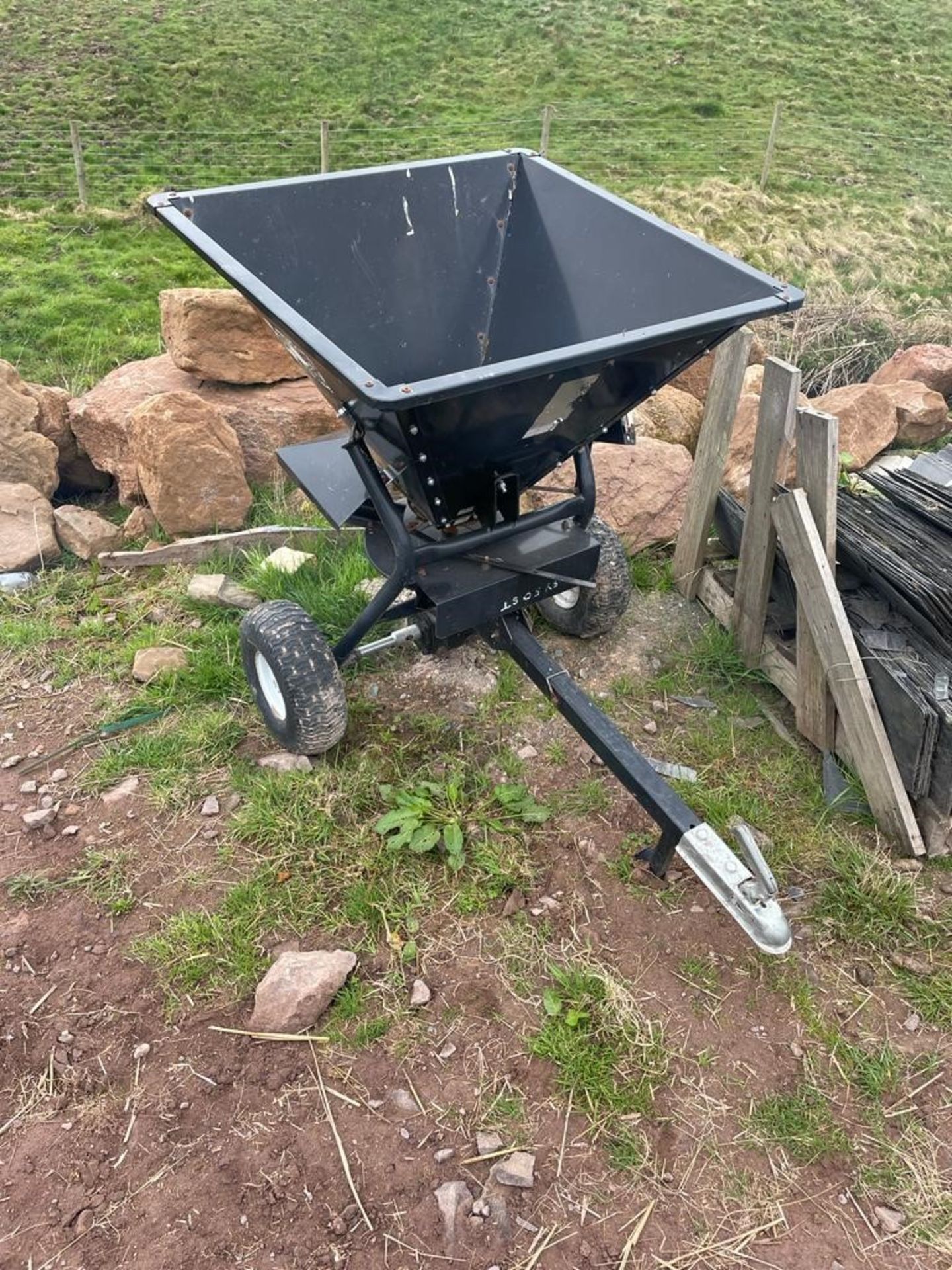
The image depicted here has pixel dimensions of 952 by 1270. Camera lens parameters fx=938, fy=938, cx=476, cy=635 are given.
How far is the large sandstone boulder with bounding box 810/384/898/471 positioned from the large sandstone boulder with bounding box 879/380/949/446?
18 cm

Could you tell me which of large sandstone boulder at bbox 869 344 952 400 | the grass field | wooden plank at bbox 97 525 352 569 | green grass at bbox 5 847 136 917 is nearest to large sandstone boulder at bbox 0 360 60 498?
wooden plank at bbox 97 525 352 569

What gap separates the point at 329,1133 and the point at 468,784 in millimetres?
1261

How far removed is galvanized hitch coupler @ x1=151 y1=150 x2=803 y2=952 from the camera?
252cm

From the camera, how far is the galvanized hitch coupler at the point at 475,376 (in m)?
2.52

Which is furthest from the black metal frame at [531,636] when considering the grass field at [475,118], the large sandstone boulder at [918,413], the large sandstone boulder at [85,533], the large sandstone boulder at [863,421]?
the grass field at [475,118]

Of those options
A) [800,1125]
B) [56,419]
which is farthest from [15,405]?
[800,1125]

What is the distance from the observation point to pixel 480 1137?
2.36 m

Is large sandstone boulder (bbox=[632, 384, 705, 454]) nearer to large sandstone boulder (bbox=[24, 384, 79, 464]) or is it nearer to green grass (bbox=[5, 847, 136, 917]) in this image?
large sandstone boulder (bbox=[24, 384, 79, 464])

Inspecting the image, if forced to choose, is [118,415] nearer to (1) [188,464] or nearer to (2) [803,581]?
(1) [188,464]

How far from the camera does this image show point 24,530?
4.38 meters

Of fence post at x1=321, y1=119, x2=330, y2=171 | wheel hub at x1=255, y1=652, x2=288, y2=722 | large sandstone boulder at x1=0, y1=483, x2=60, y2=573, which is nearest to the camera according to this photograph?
wheel hub at x1=255, y1=652, x2=288, y2=722

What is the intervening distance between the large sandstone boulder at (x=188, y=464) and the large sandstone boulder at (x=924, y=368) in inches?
155

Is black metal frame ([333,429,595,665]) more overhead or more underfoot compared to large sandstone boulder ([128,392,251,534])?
more overhead

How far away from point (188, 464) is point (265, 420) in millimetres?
634
